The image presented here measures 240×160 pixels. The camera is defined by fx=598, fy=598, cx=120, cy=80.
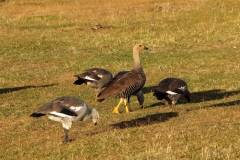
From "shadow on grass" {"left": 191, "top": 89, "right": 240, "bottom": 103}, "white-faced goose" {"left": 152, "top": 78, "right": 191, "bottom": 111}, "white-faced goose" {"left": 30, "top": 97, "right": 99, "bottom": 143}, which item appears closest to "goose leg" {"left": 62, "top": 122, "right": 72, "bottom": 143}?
"white-faced goose" {"left": 30, "top": 97, "right": 99, "bottom": 143}

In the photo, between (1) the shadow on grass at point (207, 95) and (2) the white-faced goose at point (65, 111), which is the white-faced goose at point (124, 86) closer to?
(1) the shadow on grass at point (207, 95)

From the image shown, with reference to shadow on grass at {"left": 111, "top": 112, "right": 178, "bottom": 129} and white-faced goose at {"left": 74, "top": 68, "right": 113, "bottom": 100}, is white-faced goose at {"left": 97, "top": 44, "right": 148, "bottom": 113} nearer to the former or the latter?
shadow on grass at {"left": 111, "top": 112, "right": 178, "bottom": 129}

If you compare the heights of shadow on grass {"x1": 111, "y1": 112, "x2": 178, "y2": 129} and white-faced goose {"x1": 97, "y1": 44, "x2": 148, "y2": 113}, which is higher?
white-faced goose {"x1": 97, "y1": 44, "x2": 148, "y2": 113}

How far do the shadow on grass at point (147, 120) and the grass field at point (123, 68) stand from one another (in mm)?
40

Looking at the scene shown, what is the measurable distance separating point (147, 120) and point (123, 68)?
10.2 metres

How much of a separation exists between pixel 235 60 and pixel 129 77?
35.3ft

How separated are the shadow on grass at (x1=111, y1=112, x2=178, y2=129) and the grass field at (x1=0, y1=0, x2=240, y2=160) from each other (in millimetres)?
40

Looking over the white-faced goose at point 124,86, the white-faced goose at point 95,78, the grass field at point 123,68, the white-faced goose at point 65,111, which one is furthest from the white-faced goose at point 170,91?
the white-faced goose at point 65,111

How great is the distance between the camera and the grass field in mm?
12508

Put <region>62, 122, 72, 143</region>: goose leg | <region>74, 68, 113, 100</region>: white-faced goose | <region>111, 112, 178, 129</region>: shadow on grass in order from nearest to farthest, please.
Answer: <region>62, 122, 72, 143</region>: goose leg, <region>111, 112, 178, 129</region>: shadow on grass, <region>74, 68, 113, 100</region>: white-faced goose

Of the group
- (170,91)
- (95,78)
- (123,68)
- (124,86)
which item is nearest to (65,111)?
(124,86)

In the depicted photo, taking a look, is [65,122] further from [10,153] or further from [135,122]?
[135,122]

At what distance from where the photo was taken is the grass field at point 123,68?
12.5 m

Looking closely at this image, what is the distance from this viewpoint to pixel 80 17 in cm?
3869
